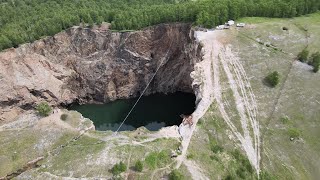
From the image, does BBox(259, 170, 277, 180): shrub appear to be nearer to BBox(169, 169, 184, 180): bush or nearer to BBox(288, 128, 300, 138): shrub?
BBox(288, 128, 300, 138): shrub

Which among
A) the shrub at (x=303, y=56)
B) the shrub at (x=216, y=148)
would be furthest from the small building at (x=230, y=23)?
the shrub at (x=216, y=148)

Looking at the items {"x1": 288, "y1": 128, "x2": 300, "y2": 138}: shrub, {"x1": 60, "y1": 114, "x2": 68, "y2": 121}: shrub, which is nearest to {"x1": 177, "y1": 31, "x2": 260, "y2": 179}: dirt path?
{"x1": 288, "y1": 128, "x2": 300, "y2": 138}: shrub

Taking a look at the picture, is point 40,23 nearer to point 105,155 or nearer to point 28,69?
point 28,69

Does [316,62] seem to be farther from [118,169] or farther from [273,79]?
[118,169]

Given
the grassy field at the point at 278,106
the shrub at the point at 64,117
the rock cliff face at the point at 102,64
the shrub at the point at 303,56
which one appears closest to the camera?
the grassy field at the point at 278,106

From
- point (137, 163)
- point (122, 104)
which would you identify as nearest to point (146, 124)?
point (122, 104)

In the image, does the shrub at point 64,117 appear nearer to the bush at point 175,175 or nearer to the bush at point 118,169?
the bush at point 118,169
